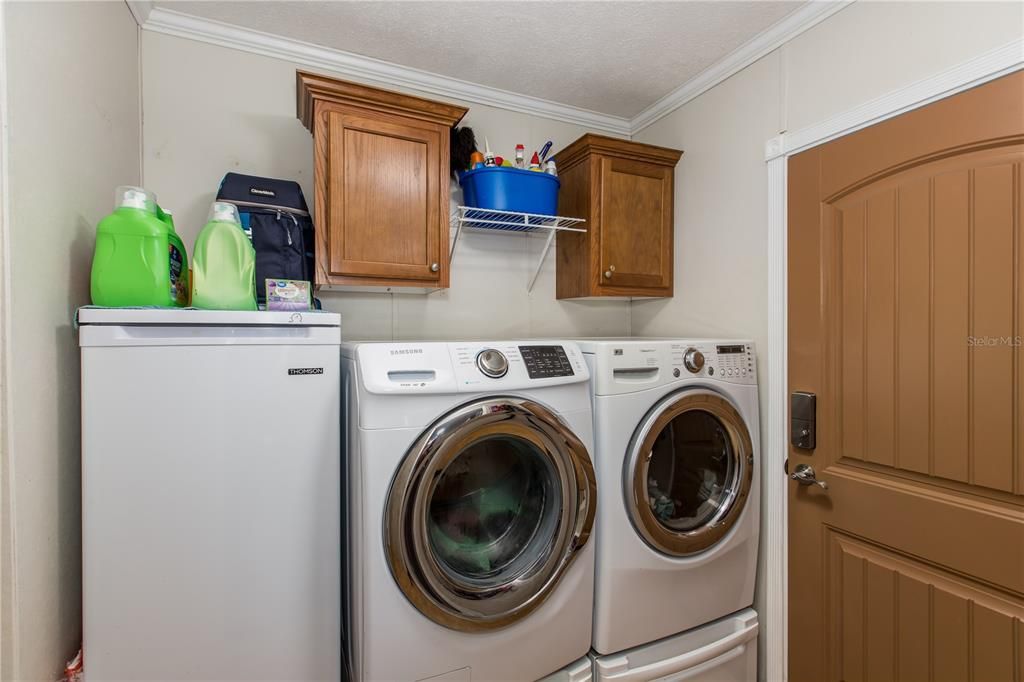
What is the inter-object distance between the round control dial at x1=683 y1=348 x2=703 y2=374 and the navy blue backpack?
1420 millimetres

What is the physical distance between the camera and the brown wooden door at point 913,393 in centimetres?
121

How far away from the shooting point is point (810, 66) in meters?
1.68

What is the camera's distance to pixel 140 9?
1646 mm

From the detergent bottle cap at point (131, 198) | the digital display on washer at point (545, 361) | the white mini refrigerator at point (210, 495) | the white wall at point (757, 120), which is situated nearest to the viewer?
the white mini refrigerator at point (210, 495)

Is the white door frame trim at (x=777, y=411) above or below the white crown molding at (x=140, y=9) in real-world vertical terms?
below

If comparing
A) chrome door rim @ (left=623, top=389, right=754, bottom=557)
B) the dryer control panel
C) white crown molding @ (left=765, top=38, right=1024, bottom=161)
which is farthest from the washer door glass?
white crown molding @ (left=765, top=38, right=1024, bottom=161)

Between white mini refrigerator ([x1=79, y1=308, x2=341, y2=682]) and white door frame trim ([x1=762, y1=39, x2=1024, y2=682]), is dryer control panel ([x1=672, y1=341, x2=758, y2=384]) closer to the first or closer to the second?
white door frame trim ([x1=762, y1=39, x2=1024, y2=682])

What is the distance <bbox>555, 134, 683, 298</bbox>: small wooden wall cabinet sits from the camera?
83.0 inches

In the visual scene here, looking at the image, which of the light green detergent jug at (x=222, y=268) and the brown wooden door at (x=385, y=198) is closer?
the light green detergent jug at (x=222, y=268)

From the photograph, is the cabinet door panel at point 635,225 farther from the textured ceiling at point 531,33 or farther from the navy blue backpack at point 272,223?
the navy blue backpack at point 272,223

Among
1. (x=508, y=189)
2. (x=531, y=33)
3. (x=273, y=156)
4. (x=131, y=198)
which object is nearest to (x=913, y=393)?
(x=508, y=189)

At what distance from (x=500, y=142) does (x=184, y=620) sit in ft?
7.17

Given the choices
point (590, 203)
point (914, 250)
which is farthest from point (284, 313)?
point (914, 250)

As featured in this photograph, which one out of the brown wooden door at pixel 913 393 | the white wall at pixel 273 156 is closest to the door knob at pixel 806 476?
the brown wooden door at pixel 913 393
